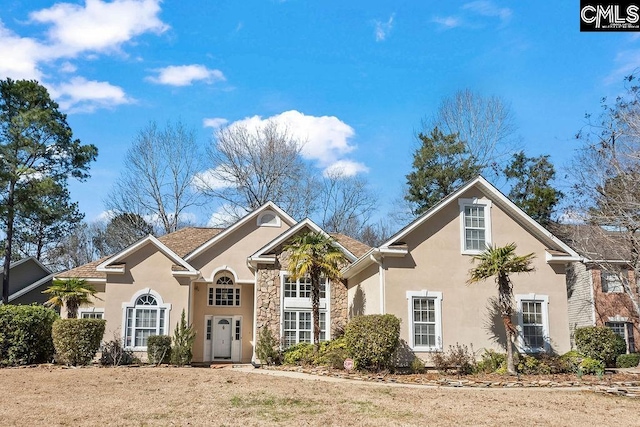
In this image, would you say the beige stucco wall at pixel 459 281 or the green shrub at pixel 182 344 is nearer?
the beige stucco wall at pixel 459 281

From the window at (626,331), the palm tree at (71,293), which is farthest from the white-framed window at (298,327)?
the window at (626,331)

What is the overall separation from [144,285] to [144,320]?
1311 millimetres

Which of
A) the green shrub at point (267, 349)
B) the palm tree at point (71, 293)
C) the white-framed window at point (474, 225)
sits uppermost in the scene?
the white-framed window at point (474, 225)

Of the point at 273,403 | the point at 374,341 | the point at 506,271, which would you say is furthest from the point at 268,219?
the point at 273,403

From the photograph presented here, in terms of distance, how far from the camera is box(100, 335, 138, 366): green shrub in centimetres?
2068

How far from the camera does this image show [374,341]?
58.0 feet

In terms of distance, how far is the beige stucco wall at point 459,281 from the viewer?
63.8 ft

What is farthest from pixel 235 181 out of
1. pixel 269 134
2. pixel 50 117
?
pixel 50 117

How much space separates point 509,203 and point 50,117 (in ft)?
84.4

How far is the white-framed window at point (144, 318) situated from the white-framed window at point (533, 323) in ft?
41.9

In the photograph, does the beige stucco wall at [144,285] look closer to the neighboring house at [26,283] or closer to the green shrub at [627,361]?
the neighboring house at [26,283]

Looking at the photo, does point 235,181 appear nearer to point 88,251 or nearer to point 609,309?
point 88,251

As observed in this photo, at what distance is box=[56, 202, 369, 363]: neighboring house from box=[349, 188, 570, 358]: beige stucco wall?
160 inches

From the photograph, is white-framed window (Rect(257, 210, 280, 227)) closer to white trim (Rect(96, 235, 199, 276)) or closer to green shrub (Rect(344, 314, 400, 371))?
white trim (Rect(96, 235, 199, 276))
